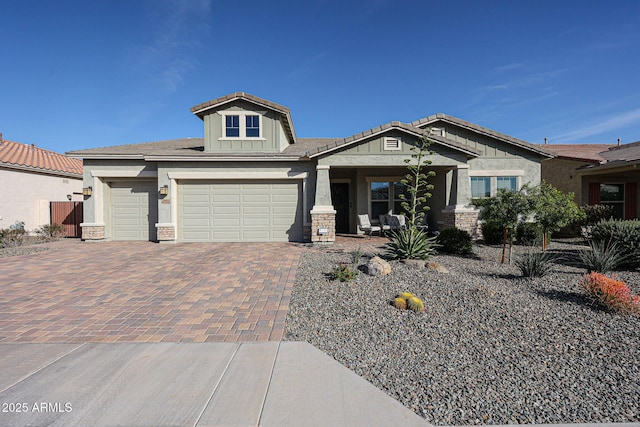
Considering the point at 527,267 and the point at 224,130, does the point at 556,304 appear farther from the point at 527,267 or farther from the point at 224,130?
the point at 224,130

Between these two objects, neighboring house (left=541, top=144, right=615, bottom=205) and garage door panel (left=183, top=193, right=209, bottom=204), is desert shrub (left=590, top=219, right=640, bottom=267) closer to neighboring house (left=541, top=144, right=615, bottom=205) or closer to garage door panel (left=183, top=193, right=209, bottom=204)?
neighboring house (left=541, top=144, right=615, bottom=205)

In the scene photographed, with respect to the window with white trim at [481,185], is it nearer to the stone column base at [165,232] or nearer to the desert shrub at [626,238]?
the desert shrub at [626,238]

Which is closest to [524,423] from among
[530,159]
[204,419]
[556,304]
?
[204,419]

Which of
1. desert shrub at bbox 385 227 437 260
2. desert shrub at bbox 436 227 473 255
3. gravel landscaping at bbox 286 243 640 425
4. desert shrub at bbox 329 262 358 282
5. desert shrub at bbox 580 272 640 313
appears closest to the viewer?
gravel landscaping at bbox 286 243 640 425

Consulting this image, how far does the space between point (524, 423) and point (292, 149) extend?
1213cm

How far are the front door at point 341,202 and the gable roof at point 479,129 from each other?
4.26 meters

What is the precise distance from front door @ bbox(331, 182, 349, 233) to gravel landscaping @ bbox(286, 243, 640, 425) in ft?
28.4

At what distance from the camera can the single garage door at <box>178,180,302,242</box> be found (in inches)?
474

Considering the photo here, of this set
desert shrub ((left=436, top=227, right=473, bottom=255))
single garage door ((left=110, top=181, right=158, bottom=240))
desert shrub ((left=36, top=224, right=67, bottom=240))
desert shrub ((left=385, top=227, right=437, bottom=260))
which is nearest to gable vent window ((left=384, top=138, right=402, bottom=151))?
desert shrub ((left=436, top=227, right=473, bottom=255))

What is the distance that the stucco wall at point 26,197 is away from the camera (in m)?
13.8

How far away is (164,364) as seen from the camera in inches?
126

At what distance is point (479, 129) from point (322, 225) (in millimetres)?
7712

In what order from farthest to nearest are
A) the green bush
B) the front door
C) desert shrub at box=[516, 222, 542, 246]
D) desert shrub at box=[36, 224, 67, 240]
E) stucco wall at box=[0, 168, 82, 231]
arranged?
the front door → stucco wall at box=[0, 168, 82, 231] → desert shrub at box=[36, 224, 67, 240] → the green bush → desert shrub at box=[516, 222, 542, 246]

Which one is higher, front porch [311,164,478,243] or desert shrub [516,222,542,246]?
front porch [311,164,478,243]
